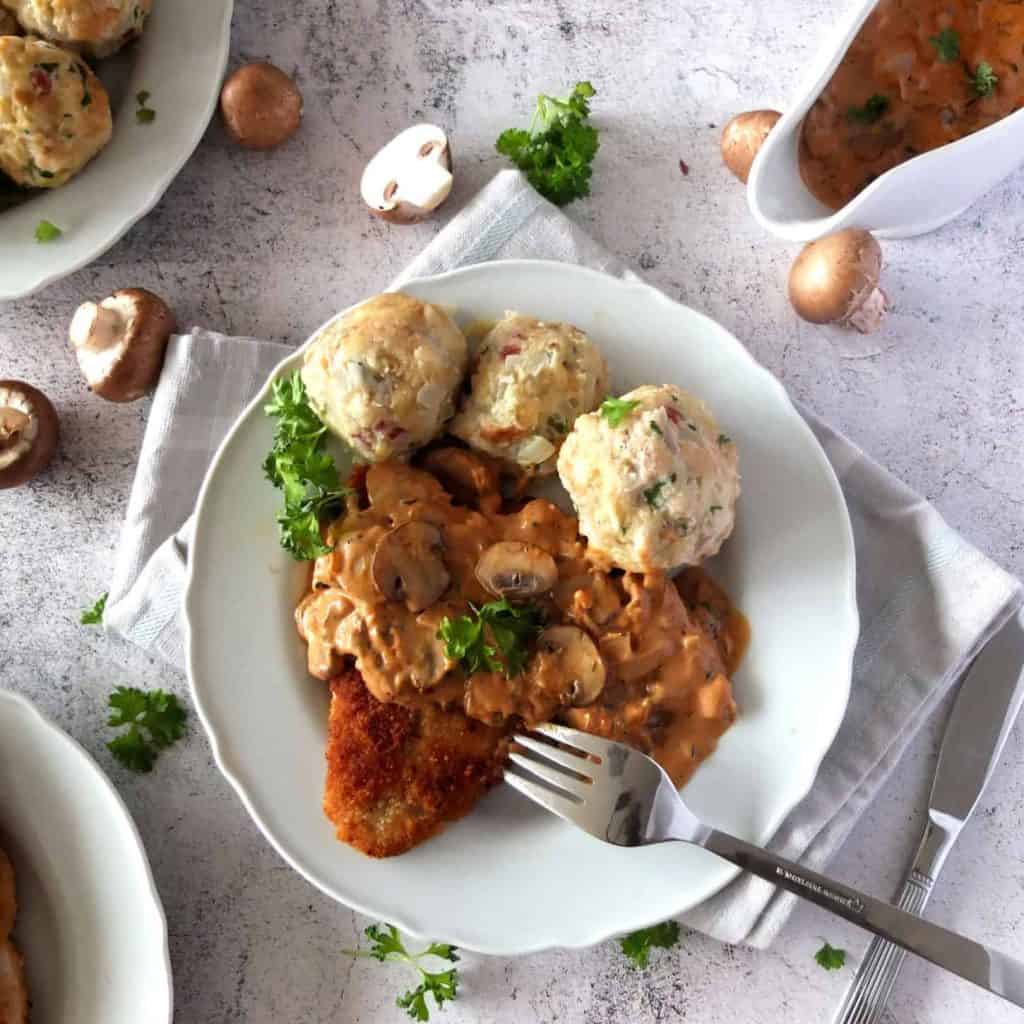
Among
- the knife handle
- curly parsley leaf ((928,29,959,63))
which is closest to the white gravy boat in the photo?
curly parsley leaf ((928,29,959,63))

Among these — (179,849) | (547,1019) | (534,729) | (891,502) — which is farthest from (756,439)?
(179,849)

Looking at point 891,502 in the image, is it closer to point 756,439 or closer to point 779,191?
point 756,439

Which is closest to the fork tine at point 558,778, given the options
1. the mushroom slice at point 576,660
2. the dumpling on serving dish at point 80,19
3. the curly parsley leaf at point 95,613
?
the mushroom slice at point 576,660

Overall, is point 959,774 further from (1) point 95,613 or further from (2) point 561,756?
(1) point 95,613

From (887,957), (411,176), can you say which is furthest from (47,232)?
(887,957)

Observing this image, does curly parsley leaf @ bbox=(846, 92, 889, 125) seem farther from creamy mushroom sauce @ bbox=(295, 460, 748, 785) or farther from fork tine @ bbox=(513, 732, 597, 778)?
fork tine @ bbox=(513, 732, 597, 778)

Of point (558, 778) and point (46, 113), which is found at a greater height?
point (46, 113)
